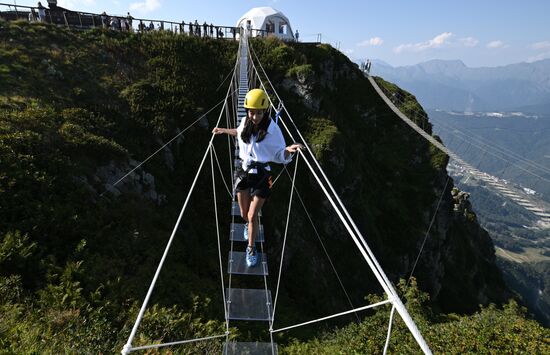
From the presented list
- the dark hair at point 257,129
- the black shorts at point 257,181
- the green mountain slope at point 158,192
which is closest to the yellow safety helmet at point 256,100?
the dark hair at point 257,129

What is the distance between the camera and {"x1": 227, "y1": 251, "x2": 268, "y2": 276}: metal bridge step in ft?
19.4

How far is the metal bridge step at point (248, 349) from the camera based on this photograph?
438 centimetres

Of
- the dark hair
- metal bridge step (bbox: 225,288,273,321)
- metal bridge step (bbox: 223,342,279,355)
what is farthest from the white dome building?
metal bridge step (bbox: 223,342,279,355)

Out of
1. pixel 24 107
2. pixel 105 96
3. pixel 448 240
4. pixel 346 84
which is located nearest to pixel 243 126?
pixel 24 107

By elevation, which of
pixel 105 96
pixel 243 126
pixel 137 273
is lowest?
pixel 137 273

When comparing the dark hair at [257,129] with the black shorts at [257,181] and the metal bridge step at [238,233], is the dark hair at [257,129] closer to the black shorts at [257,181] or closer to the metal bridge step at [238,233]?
the black shorts at [257,181]

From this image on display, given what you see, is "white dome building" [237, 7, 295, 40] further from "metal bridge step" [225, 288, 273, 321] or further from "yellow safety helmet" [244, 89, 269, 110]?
"metal bridge step" [225, 288, 273, 321]

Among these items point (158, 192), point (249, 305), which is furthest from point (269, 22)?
point (249, 305)

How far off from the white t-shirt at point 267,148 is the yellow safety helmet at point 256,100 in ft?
1.14

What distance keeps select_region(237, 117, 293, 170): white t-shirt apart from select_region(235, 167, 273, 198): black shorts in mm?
180

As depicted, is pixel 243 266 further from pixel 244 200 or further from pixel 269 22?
pixel 269 22

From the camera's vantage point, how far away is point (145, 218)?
9.72 m

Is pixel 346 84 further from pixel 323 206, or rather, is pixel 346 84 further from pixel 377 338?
pixel 377 338

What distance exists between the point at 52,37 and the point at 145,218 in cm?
1656
